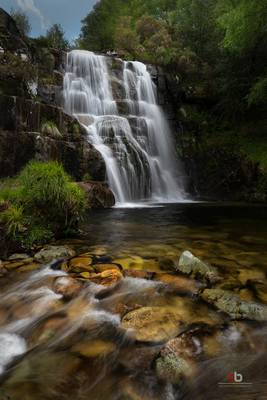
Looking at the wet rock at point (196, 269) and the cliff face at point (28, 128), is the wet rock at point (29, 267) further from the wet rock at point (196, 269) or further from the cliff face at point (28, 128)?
the cliff face at point (28, 128)

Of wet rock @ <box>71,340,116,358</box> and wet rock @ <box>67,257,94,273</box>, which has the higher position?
wet rock @ <box>67,257,94,273</box>

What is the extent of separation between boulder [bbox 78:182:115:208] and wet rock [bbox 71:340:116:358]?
784cm

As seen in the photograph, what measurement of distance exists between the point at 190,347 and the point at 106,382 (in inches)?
30.2

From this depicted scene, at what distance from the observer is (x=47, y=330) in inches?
121

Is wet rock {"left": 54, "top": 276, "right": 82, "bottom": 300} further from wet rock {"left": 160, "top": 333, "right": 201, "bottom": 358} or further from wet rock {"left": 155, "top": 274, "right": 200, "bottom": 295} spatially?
wet rock {"left": 160, "top": 333, "right": 201, "bottom": 358}

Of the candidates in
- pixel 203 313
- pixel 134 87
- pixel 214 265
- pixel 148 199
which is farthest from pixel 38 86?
pixel 203 313

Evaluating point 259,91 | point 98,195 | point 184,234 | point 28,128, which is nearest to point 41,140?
point 28,128

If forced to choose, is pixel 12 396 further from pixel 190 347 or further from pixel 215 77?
pixel 215 77

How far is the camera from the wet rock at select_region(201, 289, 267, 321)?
312 centimetres

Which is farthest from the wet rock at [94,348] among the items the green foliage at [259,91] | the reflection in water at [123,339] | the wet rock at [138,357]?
the green foliage at [259,91]

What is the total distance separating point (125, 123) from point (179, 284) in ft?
41.0

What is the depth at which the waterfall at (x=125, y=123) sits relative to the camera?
13672 millimetres

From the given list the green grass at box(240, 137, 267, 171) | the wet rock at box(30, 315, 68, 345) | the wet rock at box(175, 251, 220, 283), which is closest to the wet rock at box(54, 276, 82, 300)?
the wet rock at box(30, 315, 68, 345)

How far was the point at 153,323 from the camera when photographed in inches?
118
